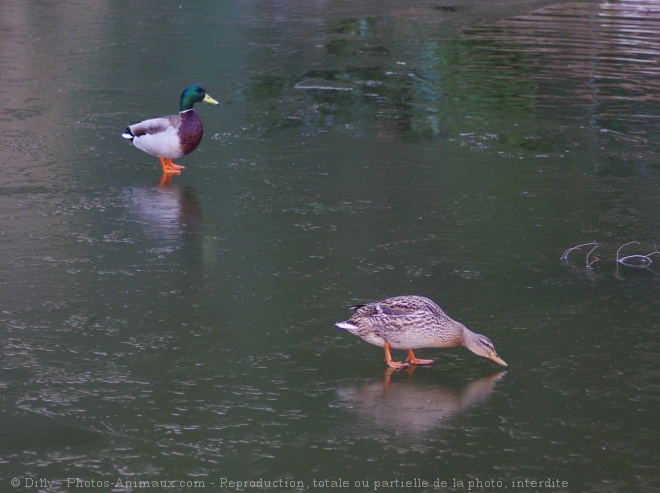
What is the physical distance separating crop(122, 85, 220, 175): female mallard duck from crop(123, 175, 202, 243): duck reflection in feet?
0.73

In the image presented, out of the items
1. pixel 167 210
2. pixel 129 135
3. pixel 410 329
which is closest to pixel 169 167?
pixel 129 135

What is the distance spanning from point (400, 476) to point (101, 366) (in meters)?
1.79

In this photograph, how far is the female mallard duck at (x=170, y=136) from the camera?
9.39 metres

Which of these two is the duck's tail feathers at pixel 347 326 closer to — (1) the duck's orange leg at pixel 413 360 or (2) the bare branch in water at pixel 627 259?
(1) the duck's orange leg at pixel 413 360

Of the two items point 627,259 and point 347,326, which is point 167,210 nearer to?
point 347,326

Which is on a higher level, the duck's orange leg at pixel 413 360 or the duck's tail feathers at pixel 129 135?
the duck's tail feathers at pixel 129 135

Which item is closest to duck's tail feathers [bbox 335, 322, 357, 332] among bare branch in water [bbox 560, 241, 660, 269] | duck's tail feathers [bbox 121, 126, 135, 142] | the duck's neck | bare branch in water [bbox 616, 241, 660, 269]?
the duck's neck

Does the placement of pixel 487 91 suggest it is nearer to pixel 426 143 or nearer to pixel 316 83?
pixel 316 83

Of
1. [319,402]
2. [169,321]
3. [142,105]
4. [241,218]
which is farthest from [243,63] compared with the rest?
[319,402]

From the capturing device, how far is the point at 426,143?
34.1ft

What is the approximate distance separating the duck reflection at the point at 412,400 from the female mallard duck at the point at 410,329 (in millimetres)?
155

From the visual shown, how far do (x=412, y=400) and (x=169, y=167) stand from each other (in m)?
4.75

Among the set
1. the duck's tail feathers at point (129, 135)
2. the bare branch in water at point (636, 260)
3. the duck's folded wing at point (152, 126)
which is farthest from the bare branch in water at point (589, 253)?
the duck's tail feathers at point (129, 135)

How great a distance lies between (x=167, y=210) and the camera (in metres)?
8.45
